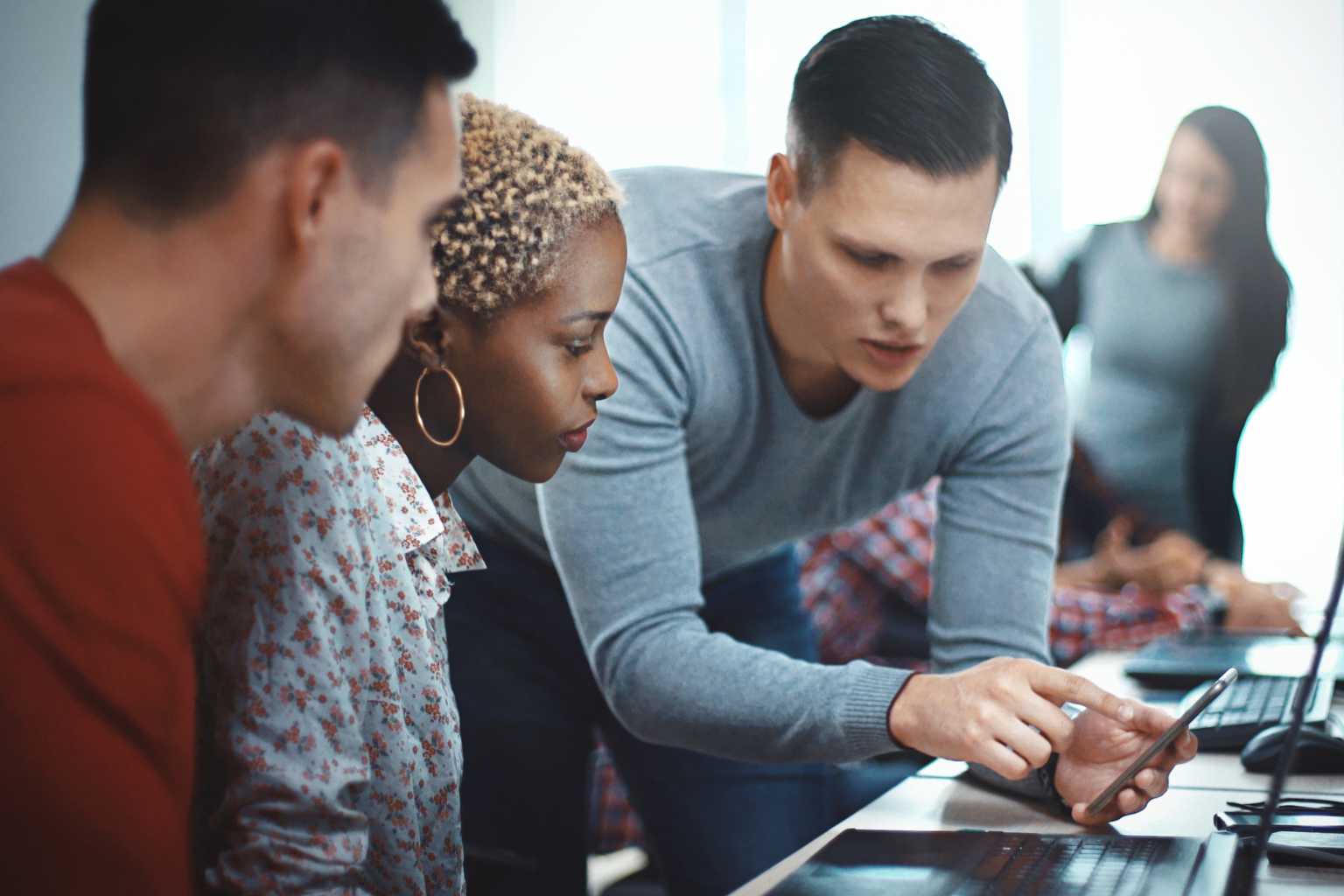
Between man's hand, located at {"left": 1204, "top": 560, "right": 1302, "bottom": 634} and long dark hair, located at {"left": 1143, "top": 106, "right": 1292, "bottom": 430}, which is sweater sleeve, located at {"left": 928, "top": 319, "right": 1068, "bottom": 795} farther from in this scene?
long dark hair, located at {"left": 1143, "top": 106, "right": 1292, "bottom": 430}

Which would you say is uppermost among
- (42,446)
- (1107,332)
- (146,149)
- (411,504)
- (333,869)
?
(146,149)

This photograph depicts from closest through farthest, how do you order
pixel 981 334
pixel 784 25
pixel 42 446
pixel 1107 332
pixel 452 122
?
1. pixel 42 446
2. pixel 452 122
3. pixel 981 334
4. pixel 1107 332
5. pixel 784 25

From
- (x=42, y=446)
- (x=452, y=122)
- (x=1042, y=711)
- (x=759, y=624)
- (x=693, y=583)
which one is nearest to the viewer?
(x=42, y=446)

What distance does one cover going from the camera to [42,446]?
1.86 ft

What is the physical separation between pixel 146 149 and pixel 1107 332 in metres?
2.89

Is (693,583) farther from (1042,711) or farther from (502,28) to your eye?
(502,28)

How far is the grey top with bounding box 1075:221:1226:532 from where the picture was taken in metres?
3.15

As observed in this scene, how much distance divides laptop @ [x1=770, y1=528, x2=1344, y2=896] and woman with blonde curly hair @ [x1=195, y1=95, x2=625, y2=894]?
0.28 m

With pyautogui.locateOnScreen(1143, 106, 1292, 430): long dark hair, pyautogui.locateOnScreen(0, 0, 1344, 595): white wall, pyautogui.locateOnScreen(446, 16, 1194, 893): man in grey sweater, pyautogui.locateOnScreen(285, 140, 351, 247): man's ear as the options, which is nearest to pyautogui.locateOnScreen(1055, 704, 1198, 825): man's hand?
pyautogui.locateOnScreen(446, 16, 1194, 893): man in grey sweater

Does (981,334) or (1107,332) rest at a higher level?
(981,334)

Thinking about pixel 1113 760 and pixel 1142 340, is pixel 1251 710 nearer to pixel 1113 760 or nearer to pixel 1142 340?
pixel 1113 760

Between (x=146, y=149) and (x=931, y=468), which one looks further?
(x=931, y=468)

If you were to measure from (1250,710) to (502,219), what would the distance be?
0.83 meters

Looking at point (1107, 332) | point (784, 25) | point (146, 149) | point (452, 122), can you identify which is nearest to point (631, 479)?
point (452, 122)
